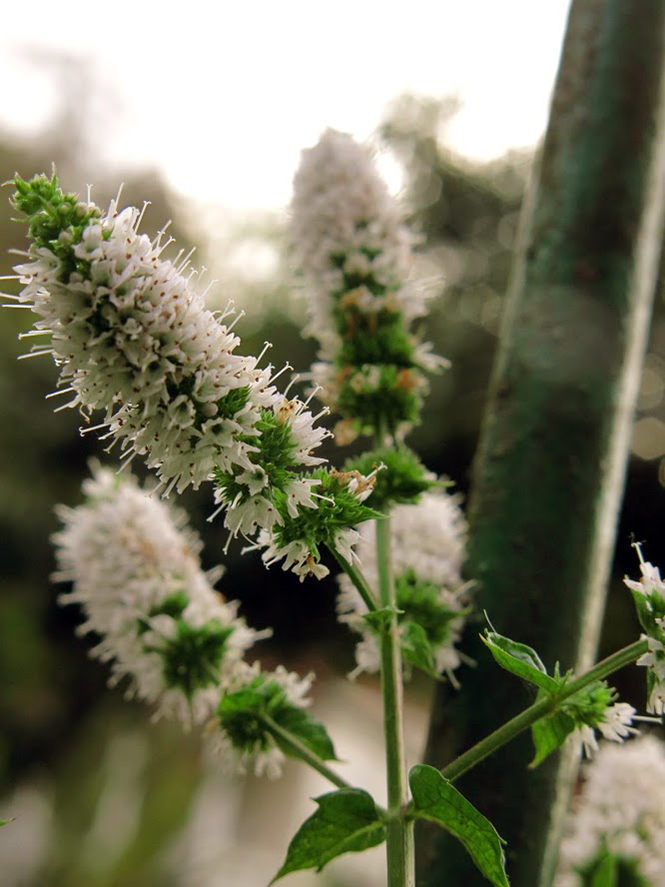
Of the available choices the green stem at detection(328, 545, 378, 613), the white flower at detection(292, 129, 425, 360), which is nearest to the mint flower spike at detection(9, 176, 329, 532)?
the green stem at detection(328, 545, 378, 613)

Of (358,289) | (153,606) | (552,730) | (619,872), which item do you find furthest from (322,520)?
(619,872)

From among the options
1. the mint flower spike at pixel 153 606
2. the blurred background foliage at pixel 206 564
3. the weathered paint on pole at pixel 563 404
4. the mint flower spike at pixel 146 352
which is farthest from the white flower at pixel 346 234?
the blurred background foliage at pixel 206 564

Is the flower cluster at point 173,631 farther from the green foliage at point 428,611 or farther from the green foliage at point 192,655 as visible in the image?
the green foliage at point 428,611

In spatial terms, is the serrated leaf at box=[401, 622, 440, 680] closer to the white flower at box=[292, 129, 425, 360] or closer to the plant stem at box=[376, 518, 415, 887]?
the plant stem at box=[376, 518, 415, 887]

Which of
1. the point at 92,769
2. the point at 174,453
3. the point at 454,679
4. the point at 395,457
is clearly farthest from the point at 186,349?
the point at 92,769

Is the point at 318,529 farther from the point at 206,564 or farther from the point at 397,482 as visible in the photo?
the point at 206,564

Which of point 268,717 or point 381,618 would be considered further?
point 268,717
